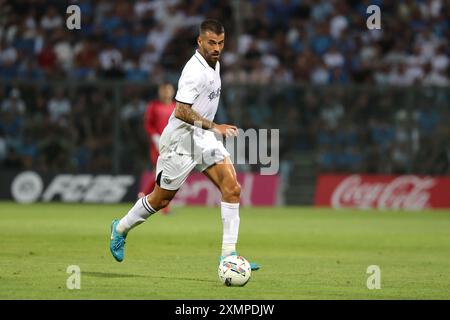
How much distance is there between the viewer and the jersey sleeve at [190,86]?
35.5 feet

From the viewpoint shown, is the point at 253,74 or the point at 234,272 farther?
the point at 253,74

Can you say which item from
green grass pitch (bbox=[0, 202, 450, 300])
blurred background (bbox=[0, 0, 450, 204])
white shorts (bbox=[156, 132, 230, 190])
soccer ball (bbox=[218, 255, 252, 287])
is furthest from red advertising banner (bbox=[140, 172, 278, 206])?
soccer ball (bbox=[218, 255, 252, 287])

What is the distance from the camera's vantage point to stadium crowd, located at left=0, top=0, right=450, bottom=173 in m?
25.1

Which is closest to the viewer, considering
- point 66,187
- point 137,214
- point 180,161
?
point 180,161

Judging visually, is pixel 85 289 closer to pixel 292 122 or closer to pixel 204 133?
pixel 204 133

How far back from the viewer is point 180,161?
11344mm

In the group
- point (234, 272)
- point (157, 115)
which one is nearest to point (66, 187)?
point (157, 115)

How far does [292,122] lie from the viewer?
2527cm

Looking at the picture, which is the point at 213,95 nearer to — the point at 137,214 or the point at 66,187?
the point at 137,214

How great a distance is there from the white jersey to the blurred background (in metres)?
13.2

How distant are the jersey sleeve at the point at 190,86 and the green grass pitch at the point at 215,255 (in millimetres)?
1854

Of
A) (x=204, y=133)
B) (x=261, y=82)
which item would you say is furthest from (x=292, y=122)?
(x=204, y=133)

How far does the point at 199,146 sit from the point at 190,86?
69 cm
